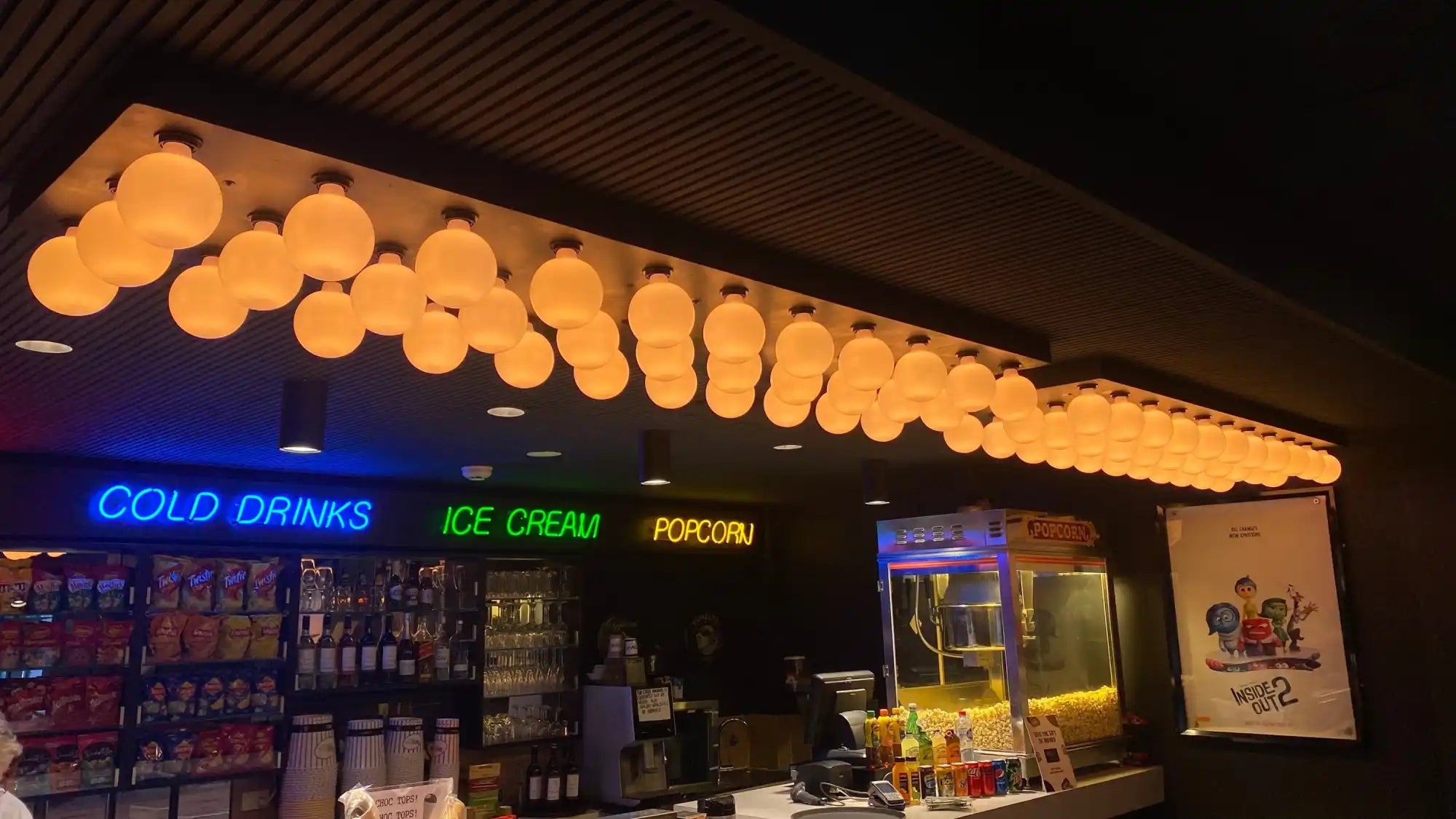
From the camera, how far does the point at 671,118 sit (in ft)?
5.67

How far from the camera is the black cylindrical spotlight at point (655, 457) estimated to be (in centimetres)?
438

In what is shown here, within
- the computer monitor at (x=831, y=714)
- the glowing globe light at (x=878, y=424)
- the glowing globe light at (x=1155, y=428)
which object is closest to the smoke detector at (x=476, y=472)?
the computer monitor at (x=831, y=714)

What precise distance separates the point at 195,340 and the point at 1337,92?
3112 millimetres

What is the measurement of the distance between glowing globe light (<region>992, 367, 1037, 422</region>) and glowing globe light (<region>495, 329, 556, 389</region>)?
57.2 inches

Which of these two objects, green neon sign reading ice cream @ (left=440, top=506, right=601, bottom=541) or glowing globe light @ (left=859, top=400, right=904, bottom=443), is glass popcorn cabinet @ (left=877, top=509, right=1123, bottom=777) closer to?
glowing globe light @ (left=859, top=400, right=904, bottom=443)

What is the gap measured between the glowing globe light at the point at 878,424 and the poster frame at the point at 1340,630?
3.52 meters

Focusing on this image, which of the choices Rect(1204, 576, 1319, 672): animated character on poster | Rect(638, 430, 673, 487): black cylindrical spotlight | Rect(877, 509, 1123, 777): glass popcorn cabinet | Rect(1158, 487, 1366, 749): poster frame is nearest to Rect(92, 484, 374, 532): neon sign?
Rect(638, 430, 673, 487): black cylindrical spotlight

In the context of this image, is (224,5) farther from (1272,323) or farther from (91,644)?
(91,644)

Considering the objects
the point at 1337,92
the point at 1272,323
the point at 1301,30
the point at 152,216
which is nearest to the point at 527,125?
the point at 152,216

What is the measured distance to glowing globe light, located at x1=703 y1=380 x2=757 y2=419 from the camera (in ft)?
8.43

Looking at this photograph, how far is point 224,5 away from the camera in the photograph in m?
1.38

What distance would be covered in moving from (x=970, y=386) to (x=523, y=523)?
13.7 ft

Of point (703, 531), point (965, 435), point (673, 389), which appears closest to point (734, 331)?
point (673, 389)

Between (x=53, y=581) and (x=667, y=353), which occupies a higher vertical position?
(x=667, y=353)
